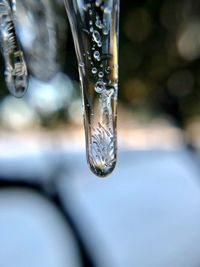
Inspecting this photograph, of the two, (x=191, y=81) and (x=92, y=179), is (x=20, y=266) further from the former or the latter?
(x=191, y=81)

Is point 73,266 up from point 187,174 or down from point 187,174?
down

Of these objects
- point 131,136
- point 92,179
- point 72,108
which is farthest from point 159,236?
point 131,136

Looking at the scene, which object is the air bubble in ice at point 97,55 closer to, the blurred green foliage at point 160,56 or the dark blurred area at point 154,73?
the dark blurred area at point 154,73

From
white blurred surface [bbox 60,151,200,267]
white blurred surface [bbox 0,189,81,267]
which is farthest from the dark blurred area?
white blurred surface [bbox 0,189,81,267]

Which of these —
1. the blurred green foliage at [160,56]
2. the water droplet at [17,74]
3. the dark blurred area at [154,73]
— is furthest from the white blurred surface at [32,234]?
the water droplet at [17,74]

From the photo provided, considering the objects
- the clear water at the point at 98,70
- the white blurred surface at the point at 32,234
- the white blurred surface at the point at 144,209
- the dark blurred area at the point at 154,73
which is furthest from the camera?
the dark blurred area at the point at 154,73

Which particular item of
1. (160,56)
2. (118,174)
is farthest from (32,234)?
(160,56)
